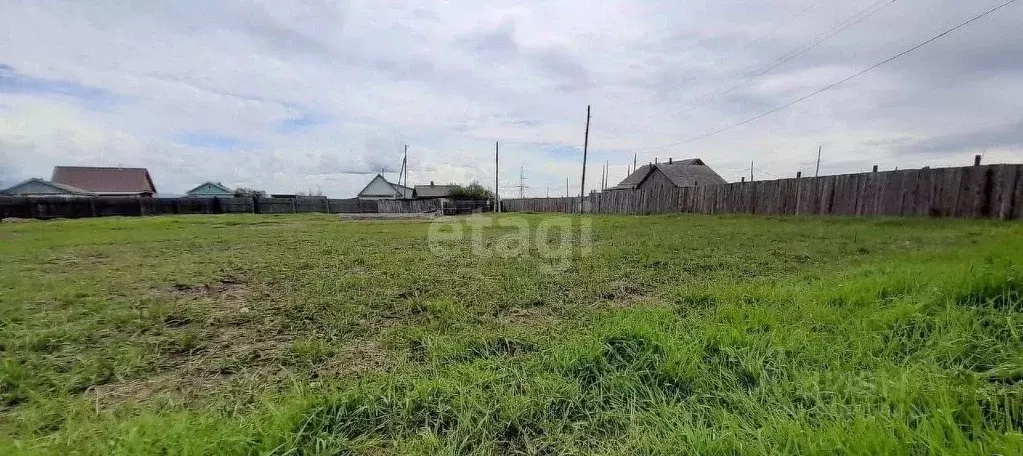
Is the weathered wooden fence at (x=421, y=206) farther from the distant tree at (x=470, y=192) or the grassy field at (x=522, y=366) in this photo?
the grassy field at (x=522, y=366)

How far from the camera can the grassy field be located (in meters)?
1.15

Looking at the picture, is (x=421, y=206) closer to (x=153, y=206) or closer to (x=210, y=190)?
(x=153, y=206)

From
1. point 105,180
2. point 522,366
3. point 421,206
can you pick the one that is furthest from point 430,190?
point 522,366

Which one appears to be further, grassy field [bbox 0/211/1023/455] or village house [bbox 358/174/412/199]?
village house [bbox 358/174/412/199]

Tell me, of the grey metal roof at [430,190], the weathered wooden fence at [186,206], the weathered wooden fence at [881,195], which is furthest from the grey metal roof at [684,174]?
the grey metal roof at [430,190]

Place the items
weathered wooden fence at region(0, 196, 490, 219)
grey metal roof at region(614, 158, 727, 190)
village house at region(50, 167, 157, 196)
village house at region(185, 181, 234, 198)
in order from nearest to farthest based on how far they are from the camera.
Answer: weathered wooden fence at region(0, 196, 490, 219)
grey metal roof at region(614, 158, 727, 190)
village house at region(50, 167, 157, 196)
village house at region(185, 181, 234, 198)

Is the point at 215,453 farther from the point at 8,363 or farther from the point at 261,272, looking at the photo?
the point at 261,272

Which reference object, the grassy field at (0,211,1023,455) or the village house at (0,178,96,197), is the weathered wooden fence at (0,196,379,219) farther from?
the grassy field at (0,211,1023,455)

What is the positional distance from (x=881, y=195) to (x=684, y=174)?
1979 centimetres

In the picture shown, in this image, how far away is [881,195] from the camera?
9.63m

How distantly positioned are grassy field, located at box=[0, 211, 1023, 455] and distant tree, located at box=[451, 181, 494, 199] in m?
39.0

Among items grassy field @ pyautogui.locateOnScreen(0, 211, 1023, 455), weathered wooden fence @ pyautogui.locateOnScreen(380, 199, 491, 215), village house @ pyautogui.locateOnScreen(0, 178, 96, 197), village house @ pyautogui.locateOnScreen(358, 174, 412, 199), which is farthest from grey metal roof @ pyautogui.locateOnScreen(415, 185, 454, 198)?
grassy field @ pyautogui.locateOnScreen(0, 211, 1023, 455)

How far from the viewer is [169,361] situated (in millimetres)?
1788

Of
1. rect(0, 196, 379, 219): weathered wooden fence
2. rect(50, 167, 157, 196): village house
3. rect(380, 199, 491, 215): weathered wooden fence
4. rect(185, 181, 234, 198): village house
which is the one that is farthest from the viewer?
rect(185, 181, 234, 198): village house
